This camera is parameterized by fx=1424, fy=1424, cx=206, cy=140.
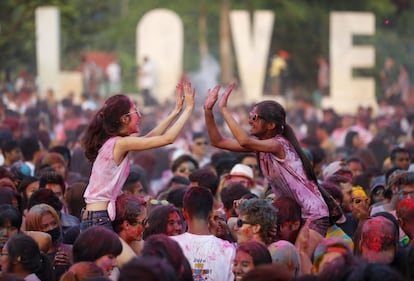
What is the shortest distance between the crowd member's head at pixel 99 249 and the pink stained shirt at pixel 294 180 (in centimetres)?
196

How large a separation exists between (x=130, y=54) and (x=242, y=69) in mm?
20618

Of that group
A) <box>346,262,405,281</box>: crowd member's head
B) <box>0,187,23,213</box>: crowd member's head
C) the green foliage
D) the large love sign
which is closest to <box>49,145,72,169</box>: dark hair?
<box>0,187,23,213</box>: crowd member's head

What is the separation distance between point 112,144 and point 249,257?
1845mm

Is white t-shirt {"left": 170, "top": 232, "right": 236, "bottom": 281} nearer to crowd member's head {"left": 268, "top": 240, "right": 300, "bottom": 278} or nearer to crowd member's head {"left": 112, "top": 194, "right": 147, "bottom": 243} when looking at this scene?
crowd member's head {"left": 268, "top": 240, "right": 300, "bottom": 278}

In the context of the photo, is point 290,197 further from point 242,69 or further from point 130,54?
point 130,54

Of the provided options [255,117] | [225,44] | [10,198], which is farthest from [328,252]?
[225,44]

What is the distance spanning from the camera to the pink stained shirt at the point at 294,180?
414 inches

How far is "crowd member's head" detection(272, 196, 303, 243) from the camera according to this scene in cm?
1021

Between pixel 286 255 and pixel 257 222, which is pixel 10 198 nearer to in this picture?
pixel 257 222

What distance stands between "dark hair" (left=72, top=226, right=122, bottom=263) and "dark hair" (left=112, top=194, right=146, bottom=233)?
1.10 metres

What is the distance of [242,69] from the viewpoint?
152 feet

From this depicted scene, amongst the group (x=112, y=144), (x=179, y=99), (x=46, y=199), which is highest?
(x=179, y=99)

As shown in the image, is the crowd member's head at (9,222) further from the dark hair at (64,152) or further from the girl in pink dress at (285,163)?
the dark hair at (64,152)

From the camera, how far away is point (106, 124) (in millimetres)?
10367
